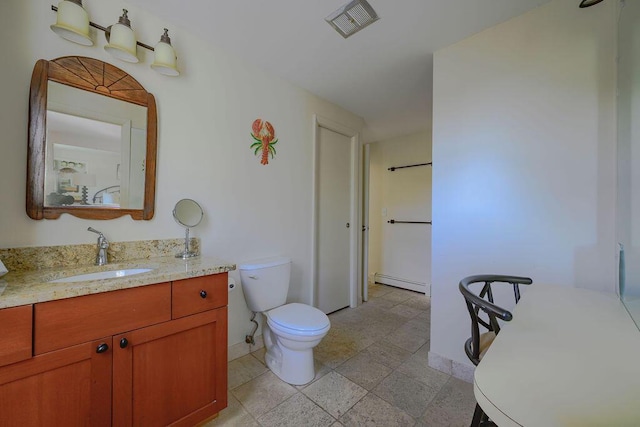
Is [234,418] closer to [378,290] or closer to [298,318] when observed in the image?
Answer: [298,318]

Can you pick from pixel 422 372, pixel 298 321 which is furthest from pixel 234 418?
pixel 422 372

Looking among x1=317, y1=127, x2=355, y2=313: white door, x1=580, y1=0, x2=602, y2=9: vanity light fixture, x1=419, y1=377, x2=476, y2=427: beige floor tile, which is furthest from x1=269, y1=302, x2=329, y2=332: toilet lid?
x1=580, y1=0, x2=602, y2=9: vanity light fixture

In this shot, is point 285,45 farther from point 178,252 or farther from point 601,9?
point 601,9

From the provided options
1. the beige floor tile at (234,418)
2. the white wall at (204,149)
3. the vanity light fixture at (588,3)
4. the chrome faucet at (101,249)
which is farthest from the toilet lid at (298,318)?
the vanity light fixture at (588,3)

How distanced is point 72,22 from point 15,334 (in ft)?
4.46

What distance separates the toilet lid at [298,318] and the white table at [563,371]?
1093 millimetres

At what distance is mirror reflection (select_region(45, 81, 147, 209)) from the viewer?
1.29 metres

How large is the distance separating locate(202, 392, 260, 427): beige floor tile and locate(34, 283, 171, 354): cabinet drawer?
68 cm

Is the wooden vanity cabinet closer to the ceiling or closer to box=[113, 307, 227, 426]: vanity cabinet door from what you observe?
box=[113, 307, 227, 426]: vanity cabinet door

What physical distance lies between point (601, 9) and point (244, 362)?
3.00 meters

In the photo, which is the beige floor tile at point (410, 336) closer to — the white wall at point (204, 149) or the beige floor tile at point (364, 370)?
the beige floor tile at point (364, 370)

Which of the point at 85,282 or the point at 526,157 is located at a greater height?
the point at 526,157

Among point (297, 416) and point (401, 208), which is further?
point (401, 208)

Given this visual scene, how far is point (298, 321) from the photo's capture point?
1.67m
